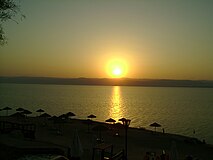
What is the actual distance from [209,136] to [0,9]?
46526 mm

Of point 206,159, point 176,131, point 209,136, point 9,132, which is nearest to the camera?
point 9,132

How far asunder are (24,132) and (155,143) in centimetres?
1728

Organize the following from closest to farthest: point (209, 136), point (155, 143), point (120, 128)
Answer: point (155, 143) < point (120, 128) < point (209, 136)

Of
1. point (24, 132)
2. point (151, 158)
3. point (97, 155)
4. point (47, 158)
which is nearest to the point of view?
point (47, 158)

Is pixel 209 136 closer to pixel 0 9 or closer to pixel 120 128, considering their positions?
pixel 120 128

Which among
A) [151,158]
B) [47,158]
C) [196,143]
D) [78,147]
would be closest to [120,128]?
[196,143]

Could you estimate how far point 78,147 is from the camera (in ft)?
43.5

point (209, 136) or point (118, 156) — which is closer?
point (118, 156)

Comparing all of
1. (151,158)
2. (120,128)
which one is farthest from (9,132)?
(120,128)

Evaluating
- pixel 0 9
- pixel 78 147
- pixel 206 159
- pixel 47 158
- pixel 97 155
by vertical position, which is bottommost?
pixel 206 159

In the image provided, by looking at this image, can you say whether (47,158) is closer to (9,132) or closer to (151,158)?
(151,158)

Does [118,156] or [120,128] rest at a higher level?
[118,156]

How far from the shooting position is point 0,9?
568 inches

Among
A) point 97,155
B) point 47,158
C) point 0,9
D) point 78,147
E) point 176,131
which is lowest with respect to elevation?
point 176,131
